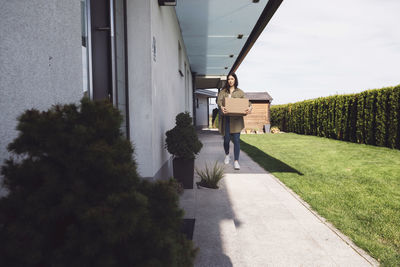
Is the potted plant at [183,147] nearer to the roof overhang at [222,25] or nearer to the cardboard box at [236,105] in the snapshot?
the cardboard box at [236,105]

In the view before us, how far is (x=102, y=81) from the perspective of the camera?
8.03 ft

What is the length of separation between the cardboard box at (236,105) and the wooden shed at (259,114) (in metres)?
13.3

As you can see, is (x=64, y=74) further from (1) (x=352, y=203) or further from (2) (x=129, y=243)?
(1) (x=352, y=203)

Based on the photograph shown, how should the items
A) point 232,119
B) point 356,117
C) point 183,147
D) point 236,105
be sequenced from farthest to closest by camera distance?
point 356,117 → point 232,119 → point 236,105 → point 183,147

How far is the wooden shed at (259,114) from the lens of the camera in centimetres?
1797

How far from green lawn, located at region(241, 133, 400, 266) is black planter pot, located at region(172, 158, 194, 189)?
4.89 feet

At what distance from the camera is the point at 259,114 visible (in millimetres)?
18078

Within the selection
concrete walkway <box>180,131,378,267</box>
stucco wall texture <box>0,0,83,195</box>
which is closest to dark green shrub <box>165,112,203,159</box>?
concrete walkway <box>180,131,378,267</box>

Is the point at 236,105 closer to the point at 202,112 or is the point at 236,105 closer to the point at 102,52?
the point at 102,52

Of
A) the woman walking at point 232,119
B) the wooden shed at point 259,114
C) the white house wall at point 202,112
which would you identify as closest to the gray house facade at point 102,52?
the woman walking at point 232,119

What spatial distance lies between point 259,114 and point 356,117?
28.5 ft

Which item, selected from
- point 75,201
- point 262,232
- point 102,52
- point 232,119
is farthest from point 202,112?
point 75,201

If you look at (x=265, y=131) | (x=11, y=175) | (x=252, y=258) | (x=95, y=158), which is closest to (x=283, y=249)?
(x=252, y=258)

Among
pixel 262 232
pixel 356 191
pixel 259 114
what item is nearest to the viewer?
pixel 262 232
